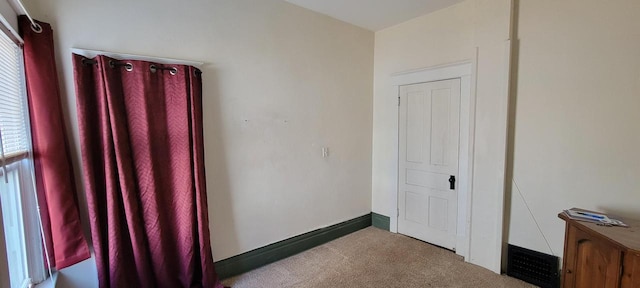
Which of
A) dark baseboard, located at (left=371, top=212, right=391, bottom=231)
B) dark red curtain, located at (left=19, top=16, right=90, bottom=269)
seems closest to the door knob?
dark baseboard, located at (left=371, top=212, right=391, bottom=231)

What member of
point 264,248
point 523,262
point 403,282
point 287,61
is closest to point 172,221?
point 264,248

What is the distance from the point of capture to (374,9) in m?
2.95

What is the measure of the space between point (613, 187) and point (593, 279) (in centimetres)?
87

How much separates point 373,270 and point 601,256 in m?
1.65

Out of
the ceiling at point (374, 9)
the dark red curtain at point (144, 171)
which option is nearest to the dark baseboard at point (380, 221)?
the dark red curtain at point (144, 171)

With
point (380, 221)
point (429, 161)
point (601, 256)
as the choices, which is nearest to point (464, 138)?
point (429, 161)

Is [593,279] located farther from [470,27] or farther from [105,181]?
[105,181]

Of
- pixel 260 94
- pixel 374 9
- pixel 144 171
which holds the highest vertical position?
pixel 374 9

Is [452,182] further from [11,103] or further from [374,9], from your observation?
[11,103]

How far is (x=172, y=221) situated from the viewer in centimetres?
219

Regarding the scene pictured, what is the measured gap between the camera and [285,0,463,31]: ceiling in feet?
9.18

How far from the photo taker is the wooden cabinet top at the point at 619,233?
60.1 inches

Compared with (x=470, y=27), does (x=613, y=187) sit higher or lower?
lower

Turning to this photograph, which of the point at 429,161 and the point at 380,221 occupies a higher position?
the point at 429,161
